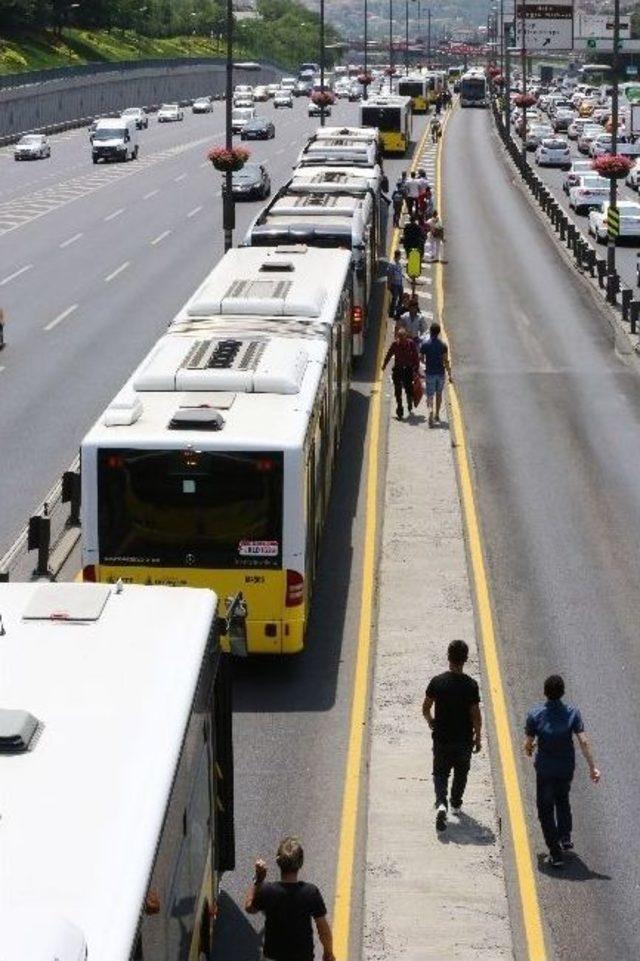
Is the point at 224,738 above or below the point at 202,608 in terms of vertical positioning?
below

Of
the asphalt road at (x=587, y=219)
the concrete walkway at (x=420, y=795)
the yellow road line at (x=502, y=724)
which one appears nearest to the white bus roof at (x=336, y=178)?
the asphalt road at (x=587, y=219)

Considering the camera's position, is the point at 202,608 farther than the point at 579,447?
No

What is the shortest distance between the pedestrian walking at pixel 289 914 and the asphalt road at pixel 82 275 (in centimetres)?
1316

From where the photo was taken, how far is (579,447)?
96.0ft

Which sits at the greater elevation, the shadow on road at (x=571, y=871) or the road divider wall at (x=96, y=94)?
the road divider wall at (x=96, y=94)

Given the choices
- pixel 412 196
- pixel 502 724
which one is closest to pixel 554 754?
pixel 502 724

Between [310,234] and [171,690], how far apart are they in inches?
973

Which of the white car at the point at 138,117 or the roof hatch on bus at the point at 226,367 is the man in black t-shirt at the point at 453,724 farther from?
the white car at the point at 138,117

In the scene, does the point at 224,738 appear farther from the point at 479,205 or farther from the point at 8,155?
the point at 8,155

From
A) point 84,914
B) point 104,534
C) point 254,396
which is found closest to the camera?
point 84,914

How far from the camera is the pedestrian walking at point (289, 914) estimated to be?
10.6 m

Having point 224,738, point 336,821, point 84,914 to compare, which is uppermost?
point 84,914

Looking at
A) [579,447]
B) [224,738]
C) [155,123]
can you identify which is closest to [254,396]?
[224,738]

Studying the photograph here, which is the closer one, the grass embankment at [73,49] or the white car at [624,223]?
the white car at [624,223]
